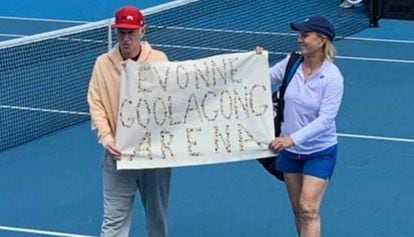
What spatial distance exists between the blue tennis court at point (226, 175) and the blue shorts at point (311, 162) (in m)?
1.57

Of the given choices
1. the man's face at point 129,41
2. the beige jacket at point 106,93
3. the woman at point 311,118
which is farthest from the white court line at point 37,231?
the man's face at point 129,41

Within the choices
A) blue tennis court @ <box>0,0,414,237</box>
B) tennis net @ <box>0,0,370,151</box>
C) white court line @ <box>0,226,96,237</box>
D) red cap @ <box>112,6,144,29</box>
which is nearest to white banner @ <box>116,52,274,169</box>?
red cap @ <box>112,6,144,29</box>

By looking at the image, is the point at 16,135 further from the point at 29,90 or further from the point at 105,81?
the point at 105,81

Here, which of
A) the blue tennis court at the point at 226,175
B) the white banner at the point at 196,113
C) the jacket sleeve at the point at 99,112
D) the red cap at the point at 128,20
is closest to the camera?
the red cap at the point at 128,20

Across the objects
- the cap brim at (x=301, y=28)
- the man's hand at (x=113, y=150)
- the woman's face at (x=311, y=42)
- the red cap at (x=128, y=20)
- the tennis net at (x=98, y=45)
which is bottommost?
the tennis net at (x=98, y=45)

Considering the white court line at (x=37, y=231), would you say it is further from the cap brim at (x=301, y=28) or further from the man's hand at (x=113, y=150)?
the cap brim at (x=301, y=28)

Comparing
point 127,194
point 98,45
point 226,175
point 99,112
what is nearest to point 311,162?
point 127,194

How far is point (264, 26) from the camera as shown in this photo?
61.5 feet

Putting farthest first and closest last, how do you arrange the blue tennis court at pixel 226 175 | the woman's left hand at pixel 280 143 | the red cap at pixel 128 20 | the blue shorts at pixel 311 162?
the blue tennis court at pixel 226 175, the blue shorts at pixel 311 162, the woman's left hand at pixel 280 143, the red cap at pixel 128 20

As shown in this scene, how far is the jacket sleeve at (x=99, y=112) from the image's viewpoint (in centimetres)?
698

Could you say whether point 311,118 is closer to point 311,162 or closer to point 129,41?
point 311,162

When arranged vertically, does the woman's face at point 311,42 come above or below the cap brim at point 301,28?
below

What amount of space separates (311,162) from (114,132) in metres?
1.30

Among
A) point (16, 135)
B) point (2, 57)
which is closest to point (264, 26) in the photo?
point (2, 57)
